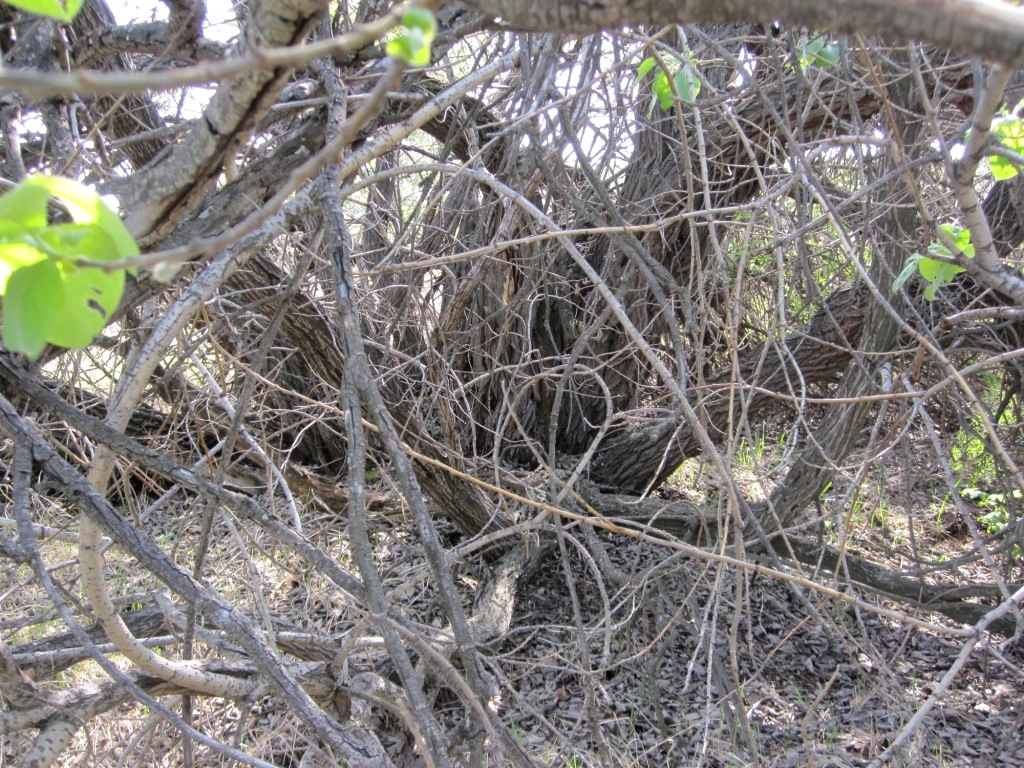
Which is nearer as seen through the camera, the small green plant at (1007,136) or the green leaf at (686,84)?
the small green plant at (1007,136)

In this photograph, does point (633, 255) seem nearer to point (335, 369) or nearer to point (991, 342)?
point (335, 369)

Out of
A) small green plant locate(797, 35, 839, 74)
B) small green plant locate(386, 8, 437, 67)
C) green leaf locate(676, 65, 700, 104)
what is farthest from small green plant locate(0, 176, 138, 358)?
small green plant locate(797, 35, 839, 74)

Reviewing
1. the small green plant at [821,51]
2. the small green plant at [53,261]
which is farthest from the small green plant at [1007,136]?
the small green plant at [53,261]

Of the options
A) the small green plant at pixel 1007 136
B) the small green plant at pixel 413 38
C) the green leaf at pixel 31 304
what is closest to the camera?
the small green plant at pixel 413 38

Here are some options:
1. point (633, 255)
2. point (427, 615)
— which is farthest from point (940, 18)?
point (427, 615)

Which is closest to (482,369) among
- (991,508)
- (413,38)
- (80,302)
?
(991,508)

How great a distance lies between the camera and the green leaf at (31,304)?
20.8 inches

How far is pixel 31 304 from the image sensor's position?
541 millimetres

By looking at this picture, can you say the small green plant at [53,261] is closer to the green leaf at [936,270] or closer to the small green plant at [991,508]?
the green leaf at [936,270]

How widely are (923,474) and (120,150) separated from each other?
145 inches

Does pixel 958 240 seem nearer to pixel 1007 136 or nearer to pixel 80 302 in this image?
pixel 1007 136

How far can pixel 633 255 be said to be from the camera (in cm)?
181

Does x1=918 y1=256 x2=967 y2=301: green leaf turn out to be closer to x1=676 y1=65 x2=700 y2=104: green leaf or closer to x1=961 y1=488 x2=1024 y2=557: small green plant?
x1=676 y1=65 x2=700 y2=104: green leaf

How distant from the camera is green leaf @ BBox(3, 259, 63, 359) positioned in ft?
1.73
